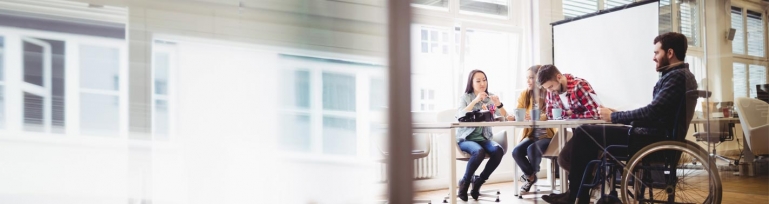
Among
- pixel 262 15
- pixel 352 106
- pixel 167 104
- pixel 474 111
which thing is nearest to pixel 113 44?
pixel 167 104

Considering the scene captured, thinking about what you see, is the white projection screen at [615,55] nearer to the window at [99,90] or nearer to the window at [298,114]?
the window at [298,114]

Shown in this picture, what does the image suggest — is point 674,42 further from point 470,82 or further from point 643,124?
point 470,82


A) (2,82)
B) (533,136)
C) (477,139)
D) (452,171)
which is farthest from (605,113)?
(2,82)

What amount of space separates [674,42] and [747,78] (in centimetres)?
53

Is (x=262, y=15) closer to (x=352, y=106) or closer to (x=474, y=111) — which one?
(x=352, y=106)

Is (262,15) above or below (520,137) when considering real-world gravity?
above

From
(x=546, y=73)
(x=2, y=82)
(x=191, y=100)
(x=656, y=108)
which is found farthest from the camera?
(x=656, y=108)

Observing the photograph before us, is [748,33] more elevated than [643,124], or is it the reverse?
[748,33]

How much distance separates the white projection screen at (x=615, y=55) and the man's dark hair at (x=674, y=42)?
34mm

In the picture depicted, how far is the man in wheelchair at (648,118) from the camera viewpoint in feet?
7.05

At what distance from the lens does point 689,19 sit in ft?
7.51

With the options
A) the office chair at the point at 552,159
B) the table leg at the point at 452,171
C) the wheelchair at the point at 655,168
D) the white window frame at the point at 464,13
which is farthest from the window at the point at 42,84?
the table leg at the point at 452,171

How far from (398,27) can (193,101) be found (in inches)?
14.7

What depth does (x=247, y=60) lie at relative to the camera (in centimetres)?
84
